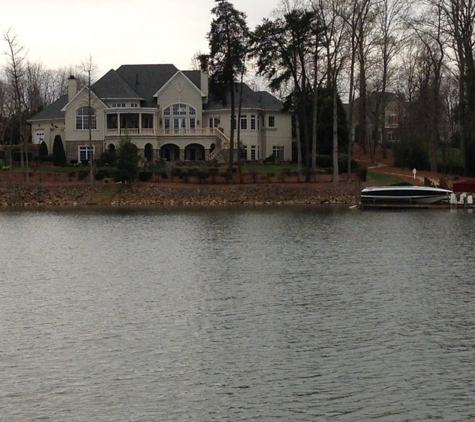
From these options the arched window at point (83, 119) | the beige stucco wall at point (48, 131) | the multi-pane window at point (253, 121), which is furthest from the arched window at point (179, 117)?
the beige stucco wall at point (48, 131)

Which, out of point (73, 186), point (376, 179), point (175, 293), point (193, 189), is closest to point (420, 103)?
point (376, 179)

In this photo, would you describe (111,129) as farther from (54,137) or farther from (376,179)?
(376,179)

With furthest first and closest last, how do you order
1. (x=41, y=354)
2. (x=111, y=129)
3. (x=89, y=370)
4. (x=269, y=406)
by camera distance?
(x=111, y=129) < (x=41, y=354) < (x=89, y=370) < (x=269, y=406)

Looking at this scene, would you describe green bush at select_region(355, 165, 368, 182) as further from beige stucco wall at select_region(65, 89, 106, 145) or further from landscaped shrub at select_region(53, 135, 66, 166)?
landscaped shrub at select_region(53, 135, 66, 166)

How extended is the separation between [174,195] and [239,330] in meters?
48.2

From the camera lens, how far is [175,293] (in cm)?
2502

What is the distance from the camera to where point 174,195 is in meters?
→ 67.8

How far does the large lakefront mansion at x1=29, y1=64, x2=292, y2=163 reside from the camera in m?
82.8

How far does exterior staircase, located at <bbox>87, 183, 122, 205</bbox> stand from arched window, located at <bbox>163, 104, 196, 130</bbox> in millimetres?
16183

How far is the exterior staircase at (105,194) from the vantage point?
222ft

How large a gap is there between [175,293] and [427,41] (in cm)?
5954

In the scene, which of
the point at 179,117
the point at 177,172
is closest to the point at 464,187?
the point at 177,172

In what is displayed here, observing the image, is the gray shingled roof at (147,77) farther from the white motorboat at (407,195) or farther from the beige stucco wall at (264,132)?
the white motorboat at (407,195)

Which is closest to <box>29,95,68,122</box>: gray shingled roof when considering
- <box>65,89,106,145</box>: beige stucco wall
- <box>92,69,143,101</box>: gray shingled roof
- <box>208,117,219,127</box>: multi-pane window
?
<box>65,89,106,145</box>: beige stucco wall
